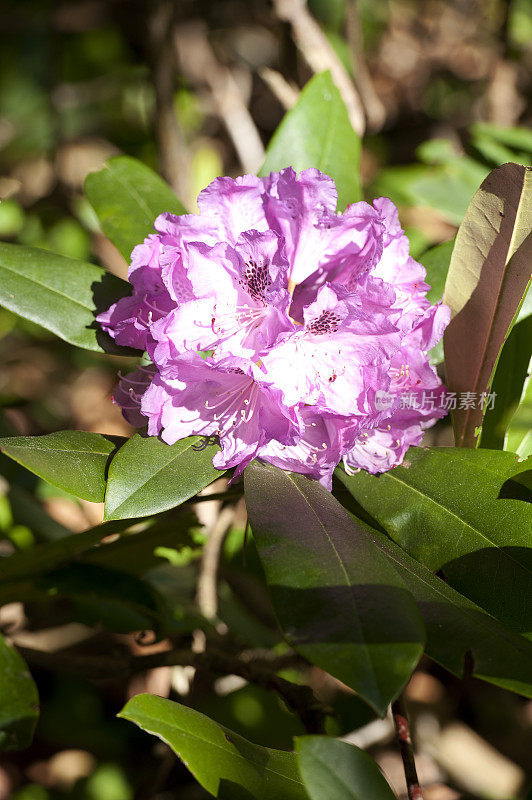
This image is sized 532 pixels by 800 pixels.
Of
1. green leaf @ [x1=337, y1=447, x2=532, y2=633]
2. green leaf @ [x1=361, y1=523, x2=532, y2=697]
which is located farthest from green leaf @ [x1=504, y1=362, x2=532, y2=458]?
green leaf @ [x1=361, y1=523, x2=532, y2=697]

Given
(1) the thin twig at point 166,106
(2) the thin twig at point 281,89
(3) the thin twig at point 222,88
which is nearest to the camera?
(2) the thin twig at point 281,89

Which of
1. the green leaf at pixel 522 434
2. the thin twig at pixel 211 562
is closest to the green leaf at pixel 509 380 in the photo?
the green leaf at pixel 522 434

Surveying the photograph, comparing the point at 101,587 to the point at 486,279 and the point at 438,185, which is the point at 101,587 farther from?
the point at 438,185

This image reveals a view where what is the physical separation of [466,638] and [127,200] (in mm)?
989

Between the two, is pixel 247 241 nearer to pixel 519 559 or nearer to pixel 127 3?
pixel 519 559

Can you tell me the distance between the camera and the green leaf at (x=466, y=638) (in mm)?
836

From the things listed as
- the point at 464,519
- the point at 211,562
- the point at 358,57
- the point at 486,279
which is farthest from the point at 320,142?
the point at 358,57

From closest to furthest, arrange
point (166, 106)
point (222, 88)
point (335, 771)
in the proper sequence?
point (335, 771)
point (166, 106)
point (222, 88)

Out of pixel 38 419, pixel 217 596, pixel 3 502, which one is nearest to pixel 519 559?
pixel 217 596

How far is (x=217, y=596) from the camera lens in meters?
1.96

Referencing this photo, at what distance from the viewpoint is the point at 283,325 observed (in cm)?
101

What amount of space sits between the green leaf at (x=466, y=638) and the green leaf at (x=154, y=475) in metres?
0.29

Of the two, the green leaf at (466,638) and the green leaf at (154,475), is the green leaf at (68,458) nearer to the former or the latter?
the green leaf at (154,475)

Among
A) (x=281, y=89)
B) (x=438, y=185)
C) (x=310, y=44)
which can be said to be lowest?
(x=438, y=185)
